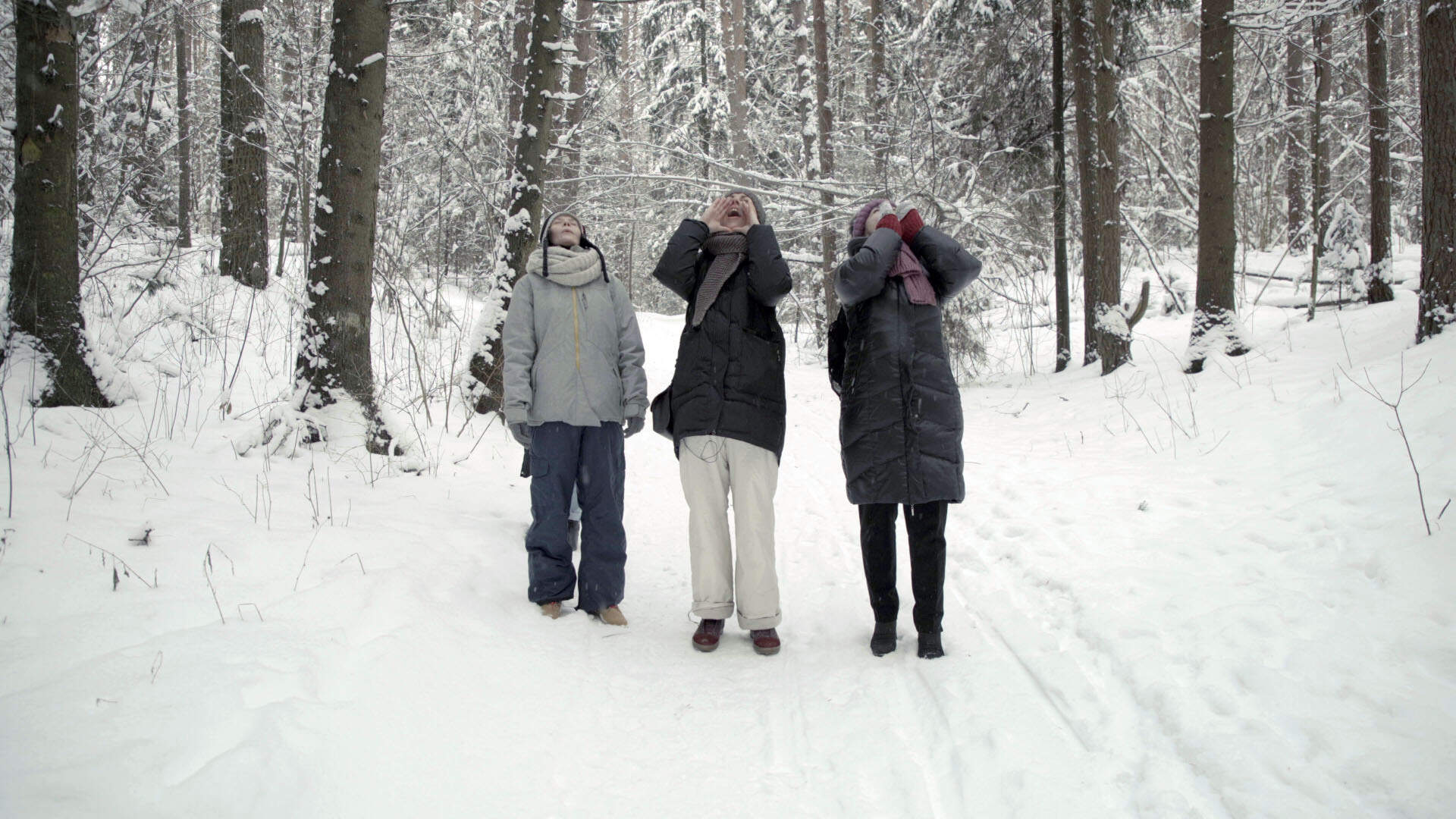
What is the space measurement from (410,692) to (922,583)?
206cm

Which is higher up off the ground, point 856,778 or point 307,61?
point 307,61

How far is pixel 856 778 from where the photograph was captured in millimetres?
2422

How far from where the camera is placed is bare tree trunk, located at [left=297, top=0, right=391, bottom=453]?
5.09 m

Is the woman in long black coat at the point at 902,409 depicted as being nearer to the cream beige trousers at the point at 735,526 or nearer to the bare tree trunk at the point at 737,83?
the cream beige trousers at the point at 735,526

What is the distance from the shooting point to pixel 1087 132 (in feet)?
30.9

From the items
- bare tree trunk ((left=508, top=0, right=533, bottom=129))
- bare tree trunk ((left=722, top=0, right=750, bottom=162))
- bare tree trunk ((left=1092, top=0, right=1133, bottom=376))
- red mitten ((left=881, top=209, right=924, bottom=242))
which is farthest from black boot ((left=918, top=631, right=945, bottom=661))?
bare tree trunk ((left=722, top=0, right=750, bottom=162))

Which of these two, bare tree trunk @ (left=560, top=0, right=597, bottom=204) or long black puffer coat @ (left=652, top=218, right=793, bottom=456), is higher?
bare tree trunk @ (left=560, top=0, right=597, bottom=204)

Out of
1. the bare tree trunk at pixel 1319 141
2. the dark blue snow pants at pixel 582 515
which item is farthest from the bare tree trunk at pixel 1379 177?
the dark blue snow pants at pixel 582 515

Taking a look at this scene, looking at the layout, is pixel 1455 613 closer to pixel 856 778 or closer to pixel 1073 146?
pixel 856 778

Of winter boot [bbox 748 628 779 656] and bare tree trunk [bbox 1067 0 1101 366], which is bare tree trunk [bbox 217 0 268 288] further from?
bare tree trunk [bbox 1067 0 1101 366]

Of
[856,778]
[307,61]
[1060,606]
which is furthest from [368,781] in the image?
[307,61]

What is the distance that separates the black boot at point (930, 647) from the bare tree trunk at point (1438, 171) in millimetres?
5416

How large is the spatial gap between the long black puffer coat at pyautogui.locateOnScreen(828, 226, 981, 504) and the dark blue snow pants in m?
1.19

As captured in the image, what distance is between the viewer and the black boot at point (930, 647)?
3.19 meters
